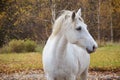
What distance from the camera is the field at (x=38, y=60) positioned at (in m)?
4.39

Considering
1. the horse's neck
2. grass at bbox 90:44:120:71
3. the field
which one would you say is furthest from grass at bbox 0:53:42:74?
the horse's neck

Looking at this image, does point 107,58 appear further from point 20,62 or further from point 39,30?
point 20,62

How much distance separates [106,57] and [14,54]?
4.42 feet

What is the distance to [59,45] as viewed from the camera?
2664mm

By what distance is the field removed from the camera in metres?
4.39

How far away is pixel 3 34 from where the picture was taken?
A: 443 centimetres

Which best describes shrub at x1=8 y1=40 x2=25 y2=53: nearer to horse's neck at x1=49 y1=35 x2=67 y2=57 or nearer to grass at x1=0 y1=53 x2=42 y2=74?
grass at x1=0 y1=53 x2=42 y2=74

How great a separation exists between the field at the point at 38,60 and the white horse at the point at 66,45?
162 cm

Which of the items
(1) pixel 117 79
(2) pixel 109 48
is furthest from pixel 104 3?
(1) pixel 117 79

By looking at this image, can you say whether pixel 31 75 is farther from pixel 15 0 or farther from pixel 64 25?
pixel 64 25

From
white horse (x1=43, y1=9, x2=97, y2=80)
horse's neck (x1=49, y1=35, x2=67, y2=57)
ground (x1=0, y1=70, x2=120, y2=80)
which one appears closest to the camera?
white horse (x1=43, y1=9, x2=97, y2=80)

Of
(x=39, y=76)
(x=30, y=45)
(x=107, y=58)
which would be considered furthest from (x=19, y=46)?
(x=107, y=58)

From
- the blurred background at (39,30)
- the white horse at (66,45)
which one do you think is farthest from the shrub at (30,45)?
the white horse at (66,45)

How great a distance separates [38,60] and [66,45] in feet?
5.78
